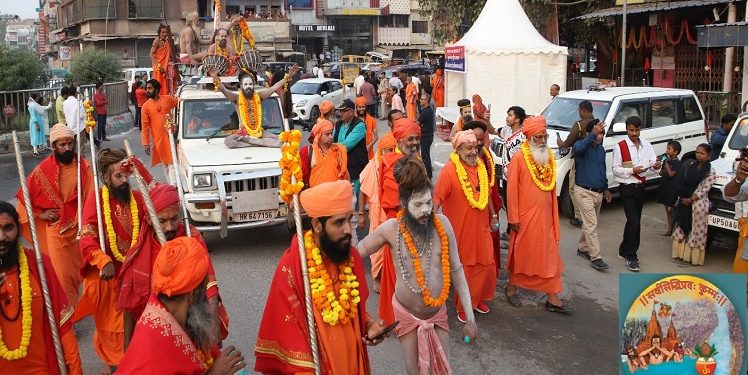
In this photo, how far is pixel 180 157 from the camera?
32.8ft

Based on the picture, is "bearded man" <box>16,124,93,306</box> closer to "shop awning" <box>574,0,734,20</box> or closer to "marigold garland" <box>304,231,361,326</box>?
"marigold garland" <box>304,231,361,326</box>

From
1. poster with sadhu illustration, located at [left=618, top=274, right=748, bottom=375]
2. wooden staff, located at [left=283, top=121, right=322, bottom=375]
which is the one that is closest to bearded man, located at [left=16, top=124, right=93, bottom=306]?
wooden staff, located at [left=283, top=121, right=322, bottom=375]

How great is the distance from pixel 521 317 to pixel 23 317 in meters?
4.61

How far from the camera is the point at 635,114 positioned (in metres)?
11.8

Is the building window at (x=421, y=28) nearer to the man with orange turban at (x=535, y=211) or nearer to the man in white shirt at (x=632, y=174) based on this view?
the man in white shirt at (x=632, y=174)

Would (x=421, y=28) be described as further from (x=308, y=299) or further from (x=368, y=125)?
(x=308, y=299)

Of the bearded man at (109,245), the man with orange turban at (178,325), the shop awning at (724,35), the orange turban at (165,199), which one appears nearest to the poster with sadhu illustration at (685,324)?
the man with orange turban at (178,325)

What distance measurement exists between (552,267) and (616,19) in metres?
16.0

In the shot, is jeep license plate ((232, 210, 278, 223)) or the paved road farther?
jeep license plate ((232, 210, 278, 223))

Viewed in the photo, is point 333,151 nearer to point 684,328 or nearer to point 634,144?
point 634,144

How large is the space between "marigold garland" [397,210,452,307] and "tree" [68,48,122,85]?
28.1 m

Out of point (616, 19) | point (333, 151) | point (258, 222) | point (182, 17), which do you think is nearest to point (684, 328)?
point (333, 151)

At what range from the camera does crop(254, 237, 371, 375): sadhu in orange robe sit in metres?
3.76

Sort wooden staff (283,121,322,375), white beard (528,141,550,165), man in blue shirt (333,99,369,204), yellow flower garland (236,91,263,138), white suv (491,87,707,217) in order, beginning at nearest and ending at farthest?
wooden staff (283,121,322,375)
white beard (528,141,550,165)
man in blue shirt (333,99,369,204)
yellow flower garland (236,91,263,138)
white suv (491,87,707,217)
